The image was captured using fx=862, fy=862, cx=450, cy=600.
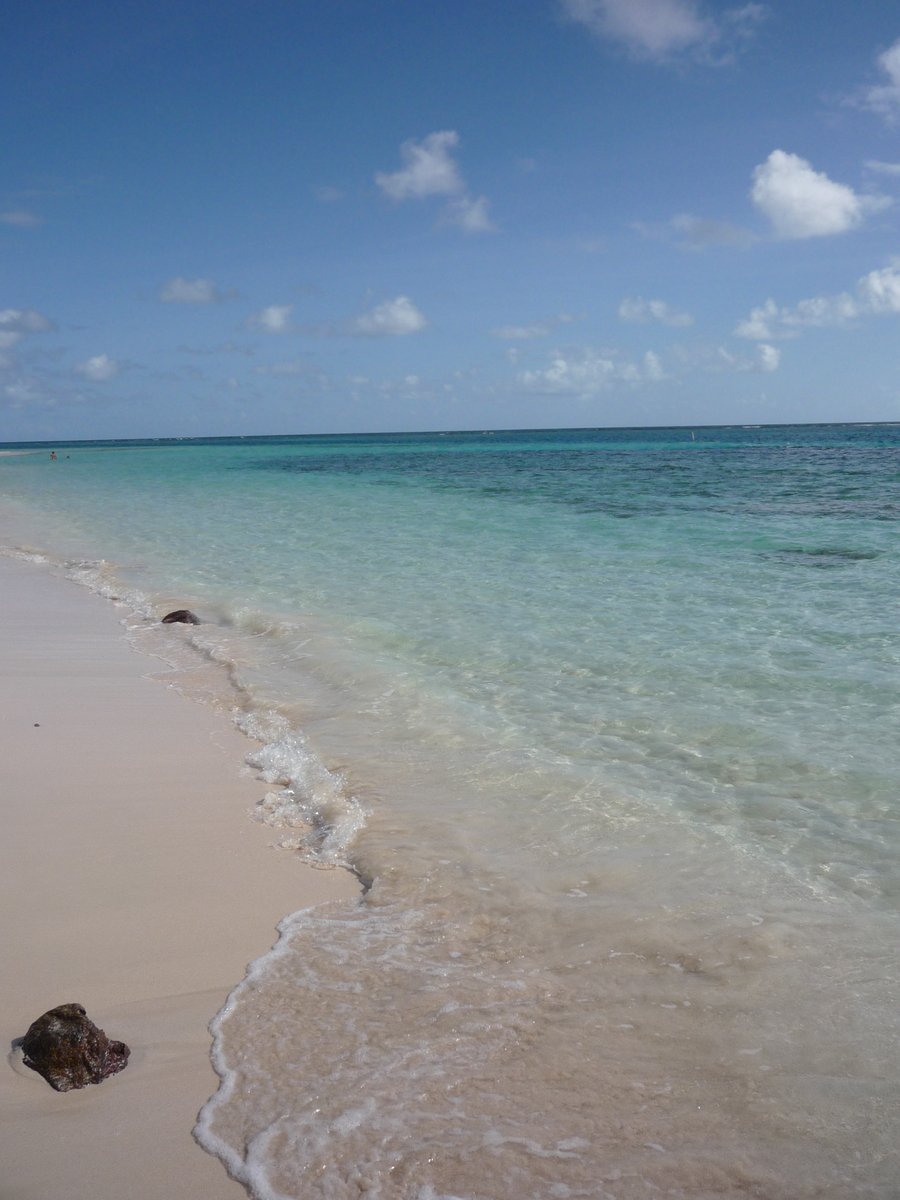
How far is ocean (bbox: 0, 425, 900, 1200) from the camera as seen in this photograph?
242 cm

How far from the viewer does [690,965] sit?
130 inches

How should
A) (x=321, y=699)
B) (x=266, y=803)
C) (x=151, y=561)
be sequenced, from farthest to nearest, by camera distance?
1. (x=151, y=561)
2. (x=321, y=699)
3. (x=266, y=803)

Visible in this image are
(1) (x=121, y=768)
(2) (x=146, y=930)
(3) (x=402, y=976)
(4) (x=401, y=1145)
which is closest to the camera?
(4) (x=401, y=1145)

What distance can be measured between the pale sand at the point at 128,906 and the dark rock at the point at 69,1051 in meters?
0.04

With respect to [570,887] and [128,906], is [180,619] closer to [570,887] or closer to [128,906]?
[128,906]

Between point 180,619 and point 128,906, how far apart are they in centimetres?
619

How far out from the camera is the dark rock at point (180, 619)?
9.41 meters

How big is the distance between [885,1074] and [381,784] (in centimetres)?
295

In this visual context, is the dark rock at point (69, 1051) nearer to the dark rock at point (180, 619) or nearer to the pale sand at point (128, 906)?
the pale sand at point (128, 906)

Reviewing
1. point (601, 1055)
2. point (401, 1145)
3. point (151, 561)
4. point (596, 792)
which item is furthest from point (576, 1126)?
point (151, 561)

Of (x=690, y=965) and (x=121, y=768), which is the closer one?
(x=690, y=965)

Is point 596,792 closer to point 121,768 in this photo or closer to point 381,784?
point 381,784

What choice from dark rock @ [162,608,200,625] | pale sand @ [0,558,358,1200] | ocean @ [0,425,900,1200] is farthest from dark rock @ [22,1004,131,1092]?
dark rock @ [162,608,200,625]

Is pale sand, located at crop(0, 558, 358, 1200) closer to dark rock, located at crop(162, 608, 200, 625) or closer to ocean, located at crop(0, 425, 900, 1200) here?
ocean, located at crop(0, 425, 900, 1200)
